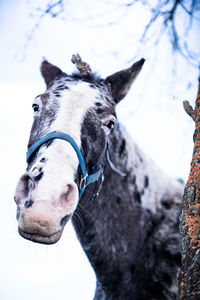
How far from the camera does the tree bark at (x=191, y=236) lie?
1414 mm

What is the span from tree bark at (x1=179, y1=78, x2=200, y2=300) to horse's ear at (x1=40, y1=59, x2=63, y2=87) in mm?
2224

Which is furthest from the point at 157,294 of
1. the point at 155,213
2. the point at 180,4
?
the point at 180,4

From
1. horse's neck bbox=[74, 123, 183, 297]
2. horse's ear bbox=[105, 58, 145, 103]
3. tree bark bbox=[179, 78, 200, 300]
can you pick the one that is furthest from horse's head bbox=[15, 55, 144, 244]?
tree bark bbox=[179, 78, 200, 300]

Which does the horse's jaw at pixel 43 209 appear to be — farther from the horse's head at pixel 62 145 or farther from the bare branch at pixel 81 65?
the bare branch at pixel 81 65

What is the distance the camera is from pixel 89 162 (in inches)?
104

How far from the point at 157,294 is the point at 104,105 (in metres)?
2.28

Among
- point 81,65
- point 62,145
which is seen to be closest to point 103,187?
point 62,145

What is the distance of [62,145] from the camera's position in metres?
2.14

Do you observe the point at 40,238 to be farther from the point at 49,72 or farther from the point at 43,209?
the point at 49,72

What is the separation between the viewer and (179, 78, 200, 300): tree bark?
1.41m

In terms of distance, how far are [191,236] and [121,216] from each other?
1.91m

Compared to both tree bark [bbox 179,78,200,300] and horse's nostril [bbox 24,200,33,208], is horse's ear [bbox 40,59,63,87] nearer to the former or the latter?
horse's nostril [bbox 24,200,33,208]

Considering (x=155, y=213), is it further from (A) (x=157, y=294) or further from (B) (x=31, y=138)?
(B) (x=31, y=138)

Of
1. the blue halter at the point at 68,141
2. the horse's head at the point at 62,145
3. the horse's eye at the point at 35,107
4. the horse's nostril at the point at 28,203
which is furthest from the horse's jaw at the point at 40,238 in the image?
the horse's eye at the point at 35,107
